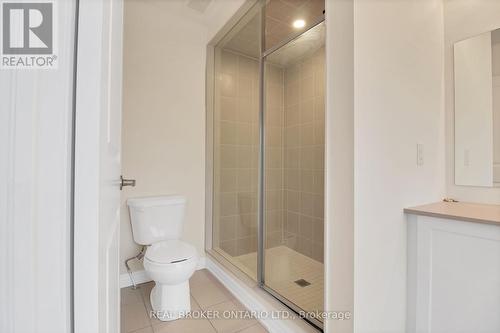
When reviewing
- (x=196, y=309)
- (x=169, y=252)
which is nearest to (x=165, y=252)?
(x=169, y=252)

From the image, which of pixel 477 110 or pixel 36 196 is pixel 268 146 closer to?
pixel 477 110

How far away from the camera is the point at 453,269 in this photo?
1.10m

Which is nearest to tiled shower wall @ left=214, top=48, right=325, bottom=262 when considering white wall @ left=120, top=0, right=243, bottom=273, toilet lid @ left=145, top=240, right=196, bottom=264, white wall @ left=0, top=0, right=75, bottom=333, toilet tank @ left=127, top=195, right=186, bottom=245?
white wall @ left=120, top=0, right=243, bottom=273

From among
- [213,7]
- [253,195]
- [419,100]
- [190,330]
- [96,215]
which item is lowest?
[190,330]

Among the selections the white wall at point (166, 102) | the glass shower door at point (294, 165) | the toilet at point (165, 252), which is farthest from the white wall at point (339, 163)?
the white wall at point (166, 102)

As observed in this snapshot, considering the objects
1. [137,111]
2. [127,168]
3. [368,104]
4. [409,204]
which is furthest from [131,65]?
[409,204]

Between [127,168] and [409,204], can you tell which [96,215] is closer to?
[409,204]

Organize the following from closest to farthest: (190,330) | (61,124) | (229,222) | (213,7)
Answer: (61,124) → (190,330) → (213,7) → (229,222)

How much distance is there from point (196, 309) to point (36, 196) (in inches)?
62.5

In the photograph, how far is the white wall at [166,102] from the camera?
192 cm

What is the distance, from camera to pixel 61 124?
36 centimetres

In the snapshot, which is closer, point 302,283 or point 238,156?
point 302,283

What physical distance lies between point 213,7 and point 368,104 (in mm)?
1768

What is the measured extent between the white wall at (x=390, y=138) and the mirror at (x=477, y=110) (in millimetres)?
106
